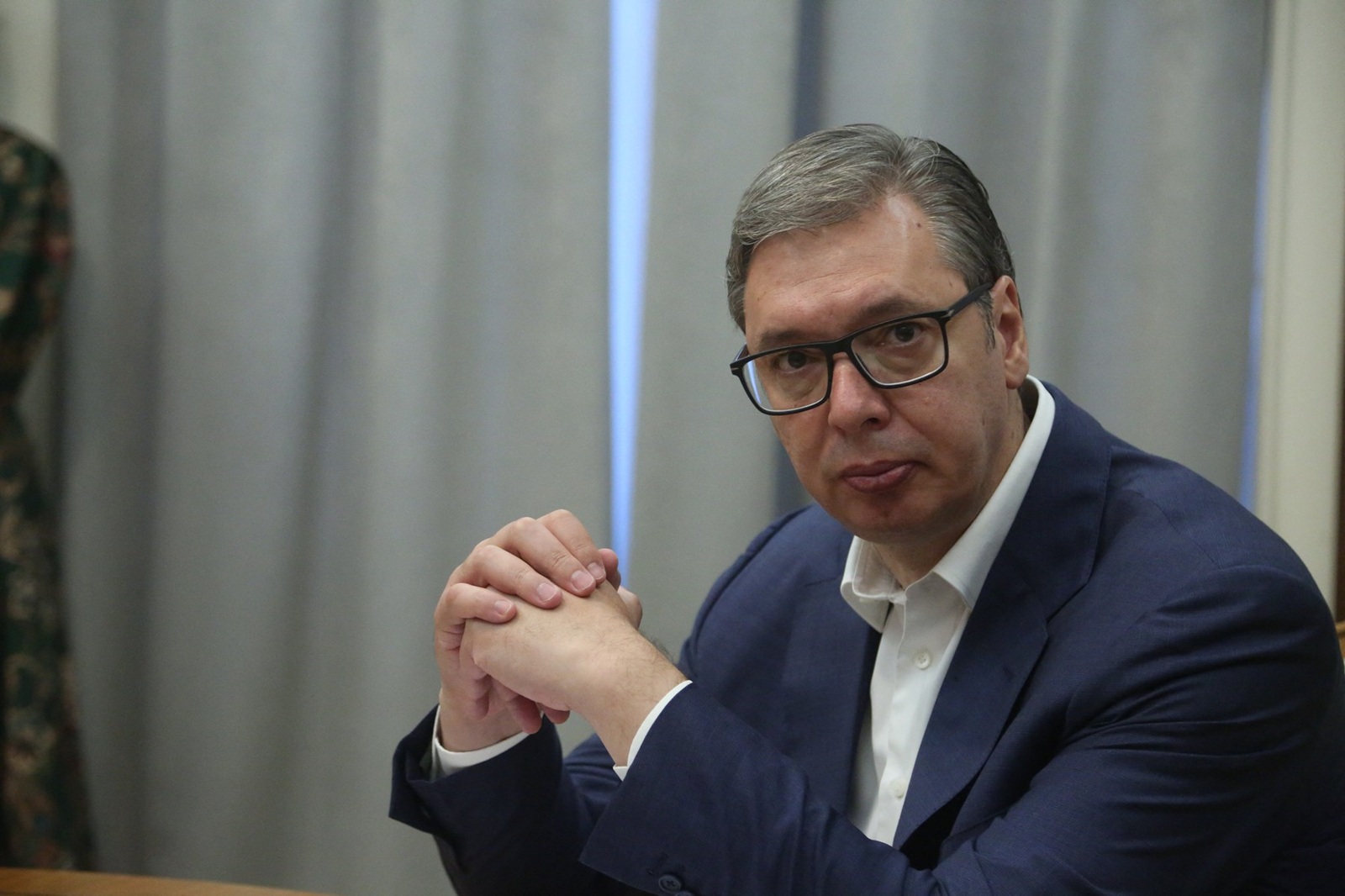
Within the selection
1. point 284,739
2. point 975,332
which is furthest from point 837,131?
point 284,739

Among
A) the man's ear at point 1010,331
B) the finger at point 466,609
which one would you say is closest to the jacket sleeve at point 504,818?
the finger at point 466,609

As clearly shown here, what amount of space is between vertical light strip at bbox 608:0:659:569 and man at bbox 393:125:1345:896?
95 cm

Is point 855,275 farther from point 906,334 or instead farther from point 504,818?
point 504,818

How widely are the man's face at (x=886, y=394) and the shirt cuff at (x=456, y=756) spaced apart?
466 millimetres

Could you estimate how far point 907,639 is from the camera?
4.66 ft

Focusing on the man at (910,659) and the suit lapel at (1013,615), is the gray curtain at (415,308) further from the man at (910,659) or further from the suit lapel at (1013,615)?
the suit lapel at (1013,615)

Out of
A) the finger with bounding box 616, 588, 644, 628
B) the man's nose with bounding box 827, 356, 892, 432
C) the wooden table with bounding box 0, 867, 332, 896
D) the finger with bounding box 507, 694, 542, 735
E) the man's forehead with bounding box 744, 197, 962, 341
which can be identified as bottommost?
the wooden table with bounding box 0, 867, 332, 896

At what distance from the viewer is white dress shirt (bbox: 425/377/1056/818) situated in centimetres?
136

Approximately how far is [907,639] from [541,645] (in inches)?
16.9

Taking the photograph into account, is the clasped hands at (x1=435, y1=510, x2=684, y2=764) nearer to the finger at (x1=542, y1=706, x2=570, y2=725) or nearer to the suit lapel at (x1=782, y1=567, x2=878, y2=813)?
the finger at (x1=542, y1=706, x2=570, y2=725)

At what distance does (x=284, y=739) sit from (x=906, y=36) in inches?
75.8

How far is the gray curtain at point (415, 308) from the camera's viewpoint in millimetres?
2242

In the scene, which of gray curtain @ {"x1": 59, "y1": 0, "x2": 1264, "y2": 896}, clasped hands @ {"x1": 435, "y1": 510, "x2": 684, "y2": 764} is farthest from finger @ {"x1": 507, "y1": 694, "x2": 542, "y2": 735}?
gray curtain @ {"x1": 59, "y1": 0, "x2": 1264, "y2": 896}

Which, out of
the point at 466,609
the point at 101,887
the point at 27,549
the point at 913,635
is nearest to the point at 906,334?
the point at 913,635
